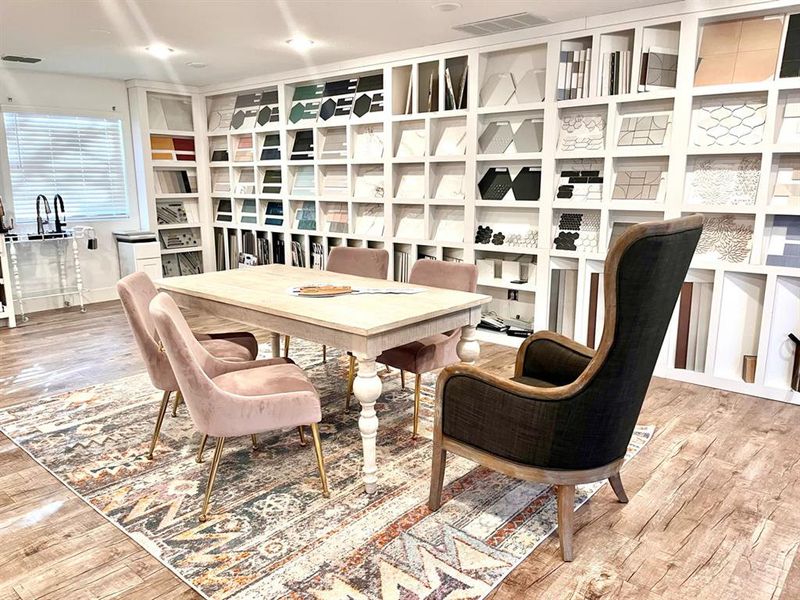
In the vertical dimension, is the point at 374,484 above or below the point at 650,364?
below

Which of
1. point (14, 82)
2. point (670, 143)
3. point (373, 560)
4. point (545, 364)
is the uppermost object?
point (14, 82)

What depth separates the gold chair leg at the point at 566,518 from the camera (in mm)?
2064

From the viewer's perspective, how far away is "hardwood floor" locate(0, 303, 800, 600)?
194 cm

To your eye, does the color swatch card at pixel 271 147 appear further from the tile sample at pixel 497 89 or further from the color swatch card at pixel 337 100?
the tile sample at pixel 497 89

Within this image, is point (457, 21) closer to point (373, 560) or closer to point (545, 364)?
point (545, 364)

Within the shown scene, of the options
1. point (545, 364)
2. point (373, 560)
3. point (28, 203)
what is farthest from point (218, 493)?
point (28, 203)

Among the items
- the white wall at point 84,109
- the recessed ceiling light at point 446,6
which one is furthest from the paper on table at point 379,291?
the white wall at point 84,109

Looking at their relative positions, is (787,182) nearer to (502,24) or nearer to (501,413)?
(502,24)

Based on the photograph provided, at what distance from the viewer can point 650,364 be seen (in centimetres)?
206

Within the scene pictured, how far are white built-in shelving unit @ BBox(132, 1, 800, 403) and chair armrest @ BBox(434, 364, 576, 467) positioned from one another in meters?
2.39

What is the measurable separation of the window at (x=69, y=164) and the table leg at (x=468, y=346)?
17.3 feet

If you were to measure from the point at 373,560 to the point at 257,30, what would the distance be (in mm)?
3823

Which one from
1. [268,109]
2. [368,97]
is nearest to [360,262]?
[368,97]

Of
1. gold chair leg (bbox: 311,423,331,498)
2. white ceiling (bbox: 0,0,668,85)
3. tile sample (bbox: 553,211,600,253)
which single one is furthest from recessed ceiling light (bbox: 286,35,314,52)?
gold chair leg (bbox: 311,423,331,498)
